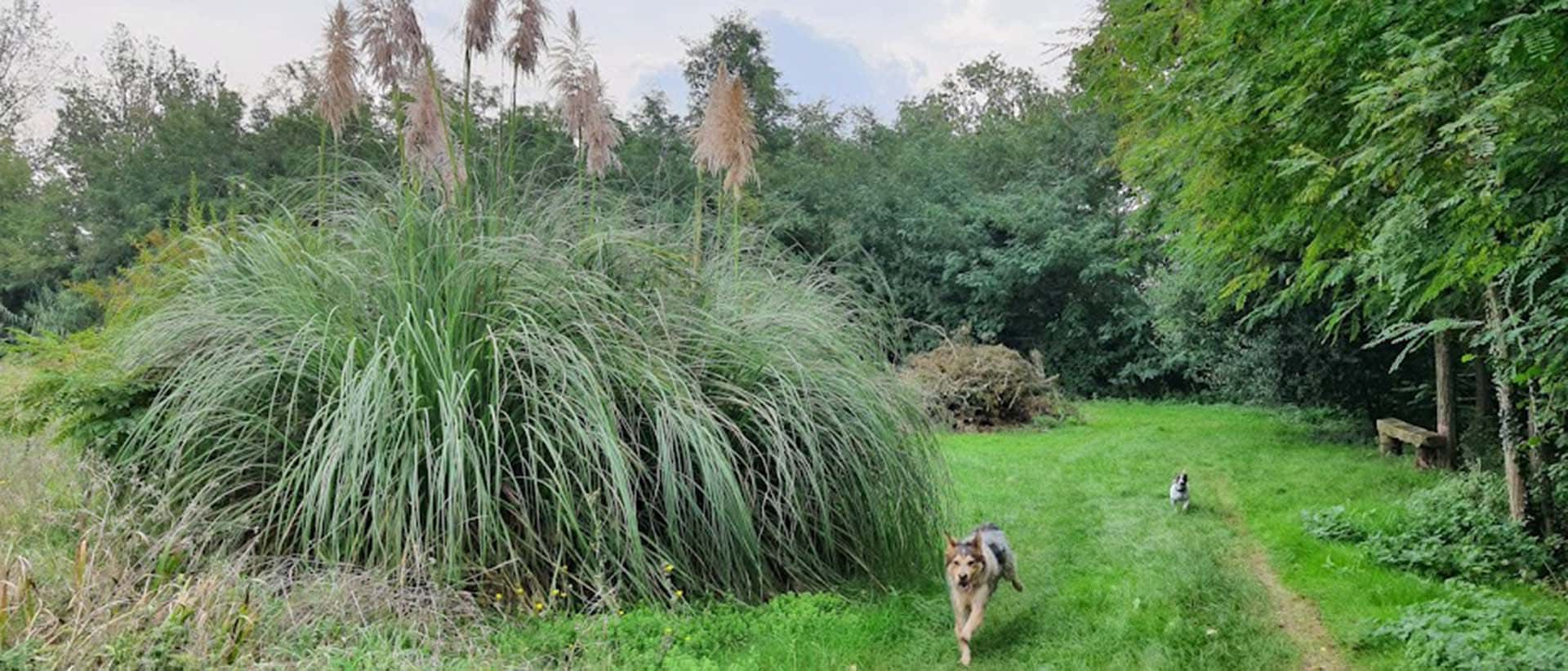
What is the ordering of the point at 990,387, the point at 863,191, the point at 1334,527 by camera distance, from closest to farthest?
1. the point at 1334,527
2. the point at 990,387
3. the point at 863,191

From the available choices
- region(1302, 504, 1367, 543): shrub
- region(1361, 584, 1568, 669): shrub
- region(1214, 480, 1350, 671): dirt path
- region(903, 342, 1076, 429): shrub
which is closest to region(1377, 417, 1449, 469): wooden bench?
region(1302, 504, 1367, 543): shrub

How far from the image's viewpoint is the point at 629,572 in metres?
3.38

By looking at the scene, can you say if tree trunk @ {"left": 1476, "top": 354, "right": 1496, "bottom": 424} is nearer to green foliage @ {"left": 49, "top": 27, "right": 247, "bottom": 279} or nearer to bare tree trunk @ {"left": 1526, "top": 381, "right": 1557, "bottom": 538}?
bare tree trunk @ {"left": 1526, "top": 381, "right": 1557, "bottom": 538}

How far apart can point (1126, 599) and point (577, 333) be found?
2865 millimetres

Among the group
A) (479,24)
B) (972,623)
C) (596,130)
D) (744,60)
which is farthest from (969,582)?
(744,60)

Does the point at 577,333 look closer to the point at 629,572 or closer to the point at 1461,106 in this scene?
the point at 629,572

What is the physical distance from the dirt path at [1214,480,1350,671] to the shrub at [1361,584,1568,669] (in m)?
0.19

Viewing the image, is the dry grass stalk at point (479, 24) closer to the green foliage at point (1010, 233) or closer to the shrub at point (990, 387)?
the shrub at point (990, 387)

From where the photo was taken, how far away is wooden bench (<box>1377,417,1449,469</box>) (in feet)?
24.9

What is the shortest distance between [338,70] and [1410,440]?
30.5 ft

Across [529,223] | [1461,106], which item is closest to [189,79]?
[529,223]

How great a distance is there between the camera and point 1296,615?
411 cm

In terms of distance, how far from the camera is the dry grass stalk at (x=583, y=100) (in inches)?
208

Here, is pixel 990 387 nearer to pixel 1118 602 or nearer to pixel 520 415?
pixel 1118 602
